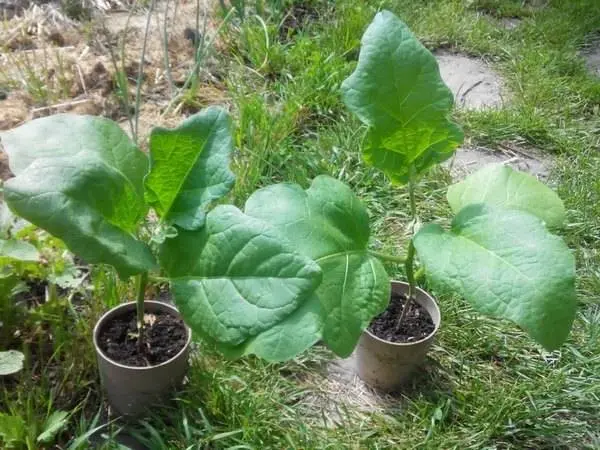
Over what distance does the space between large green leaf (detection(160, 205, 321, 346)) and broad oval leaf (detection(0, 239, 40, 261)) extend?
15.2 inches

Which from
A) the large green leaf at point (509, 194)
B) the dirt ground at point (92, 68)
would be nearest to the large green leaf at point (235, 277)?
the large green leaf at point (509, 194)

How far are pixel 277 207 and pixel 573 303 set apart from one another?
0.56 metres

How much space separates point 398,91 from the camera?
1386 mm

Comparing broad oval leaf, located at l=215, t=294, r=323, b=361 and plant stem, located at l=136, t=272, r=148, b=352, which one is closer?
broad oval leaf, located at l=215, t=294, r=323, b=361

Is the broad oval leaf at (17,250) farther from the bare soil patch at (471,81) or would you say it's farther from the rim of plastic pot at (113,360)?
the bare soil patch at (471,81)

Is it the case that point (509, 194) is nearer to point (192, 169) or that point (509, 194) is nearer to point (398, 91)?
point (398, 91)

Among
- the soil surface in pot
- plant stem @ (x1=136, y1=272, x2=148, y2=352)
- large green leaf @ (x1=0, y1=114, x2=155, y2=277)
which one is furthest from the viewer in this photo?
the soil surface in pot

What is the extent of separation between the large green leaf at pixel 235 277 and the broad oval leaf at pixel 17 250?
1.26ft

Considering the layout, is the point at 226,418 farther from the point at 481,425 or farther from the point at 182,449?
the point at 481,425

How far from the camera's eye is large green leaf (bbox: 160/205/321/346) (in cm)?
122

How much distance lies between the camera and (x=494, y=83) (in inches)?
116

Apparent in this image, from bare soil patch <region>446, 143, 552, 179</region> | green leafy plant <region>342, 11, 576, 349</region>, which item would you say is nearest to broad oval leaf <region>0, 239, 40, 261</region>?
green leafy plant <region>342, 11, 576, 349</region>

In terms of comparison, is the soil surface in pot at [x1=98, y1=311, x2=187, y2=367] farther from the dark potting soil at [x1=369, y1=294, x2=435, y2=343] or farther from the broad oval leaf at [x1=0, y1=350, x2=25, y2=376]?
the dark potting soil at [x1=369, y1=294, x2=435, y2=343]

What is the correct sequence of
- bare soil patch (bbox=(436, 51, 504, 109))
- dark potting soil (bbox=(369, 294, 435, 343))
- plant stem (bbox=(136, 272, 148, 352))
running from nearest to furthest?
plant stem (bbox=(136, 272, 148, 352)) → dark potting soil (bbox=(369, 294, 435, 343)) → bare soil patch (bbox=(436, 51, 504, 109))
